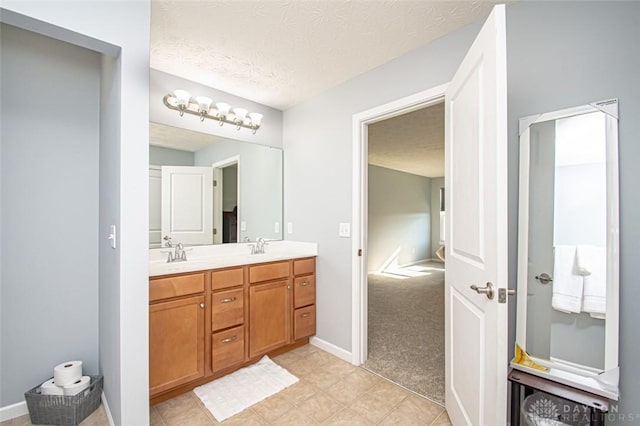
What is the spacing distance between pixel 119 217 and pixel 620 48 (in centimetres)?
244

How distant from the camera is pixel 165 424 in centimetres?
163

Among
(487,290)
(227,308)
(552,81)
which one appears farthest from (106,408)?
(552,81)

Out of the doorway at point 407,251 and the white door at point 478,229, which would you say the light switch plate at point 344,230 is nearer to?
the doorway at point 407,251

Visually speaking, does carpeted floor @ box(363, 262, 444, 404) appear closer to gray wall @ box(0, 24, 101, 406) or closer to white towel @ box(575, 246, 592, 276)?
white towel @ box(575, 246, 592, 276)

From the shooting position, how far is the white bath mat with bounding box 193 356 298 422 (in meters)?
1.77

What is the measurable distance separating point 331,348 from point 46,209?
7.75ft

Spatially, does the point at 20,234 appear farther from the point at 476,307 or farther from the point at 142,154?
the point at 476,307

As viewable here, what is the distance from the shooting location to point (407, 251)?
7.27 metres

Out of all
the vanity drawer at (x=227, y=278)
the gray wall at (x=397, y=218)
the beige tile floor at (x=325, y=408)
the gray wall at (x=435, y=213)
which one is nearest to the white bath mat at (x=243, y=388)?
the beige tile floor at (x=325, y=408)

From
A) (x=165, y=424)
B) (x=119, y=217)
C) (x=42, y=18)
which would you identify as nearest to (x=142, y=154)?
(x=119, y=217)

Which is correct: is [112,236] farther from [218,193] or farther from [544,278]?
[544,278]

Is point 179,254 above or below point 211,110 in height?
below

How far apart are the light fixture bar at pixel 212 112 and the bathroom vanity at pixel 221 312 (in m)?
1.17

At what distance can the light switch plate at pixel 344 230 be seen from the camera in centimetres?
240
